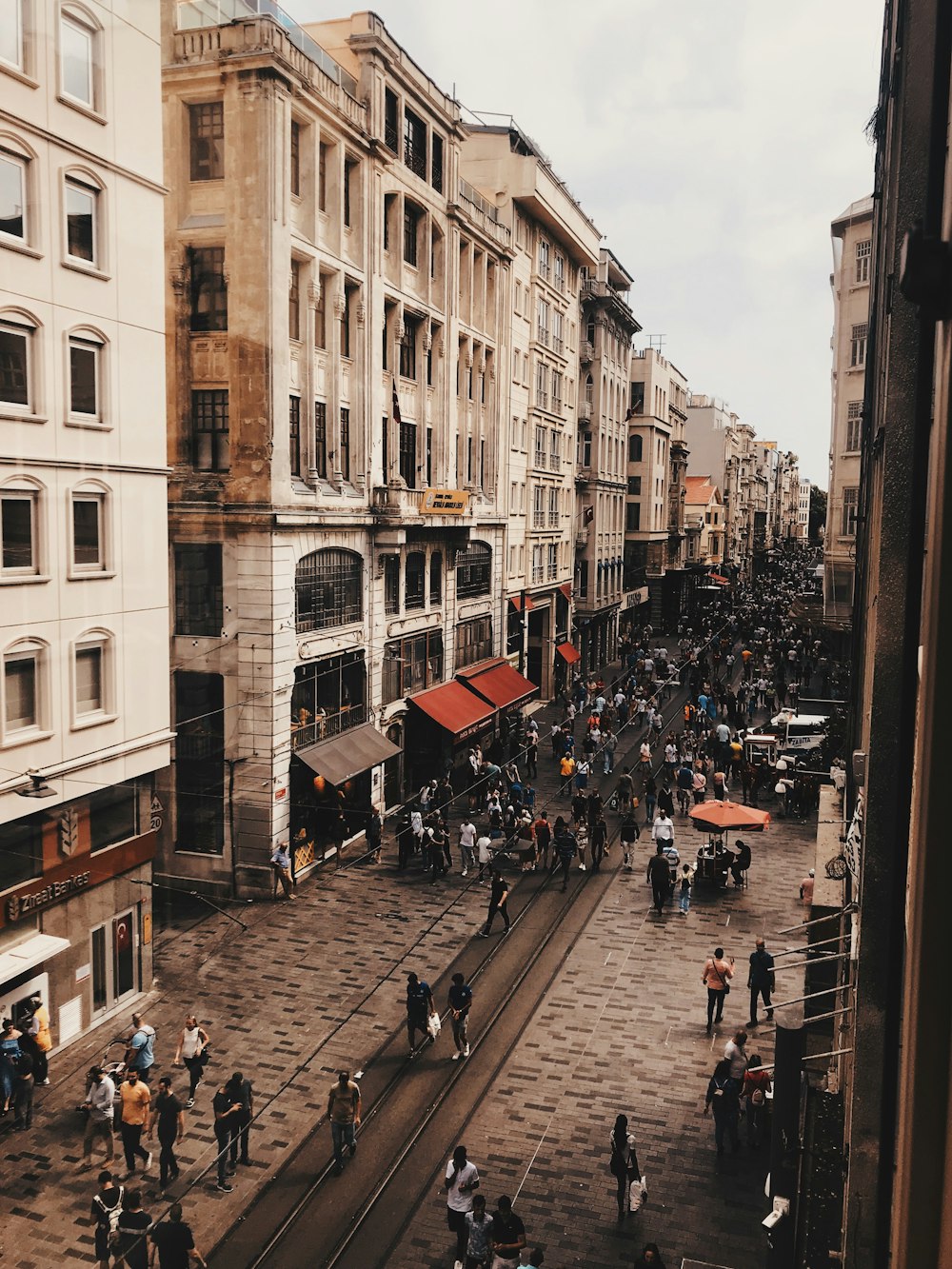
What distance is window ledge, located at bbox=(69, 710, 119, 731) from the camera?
40.8 feet

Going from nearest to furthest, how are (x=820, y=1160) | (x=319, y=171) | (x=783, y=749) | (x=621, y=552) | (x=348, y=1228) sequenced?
(x=820, y=1160) < (x=348, y=1228) < (x=319, y=171) < (x=783, y=749) < (x=621, y=552)

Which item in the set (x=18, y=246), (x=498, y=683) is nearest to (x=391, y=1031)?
(x=18, y=246)

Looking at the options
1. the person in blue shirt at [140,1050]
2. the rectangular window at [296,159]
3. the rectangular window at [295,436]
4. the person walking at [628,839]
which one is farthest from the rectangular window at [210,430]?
the person walking at [628,839]

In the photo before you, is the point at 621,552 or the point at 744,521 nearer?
the point at 621,552

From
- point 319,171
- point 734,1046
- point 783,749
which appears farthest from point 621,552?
point 734,1046

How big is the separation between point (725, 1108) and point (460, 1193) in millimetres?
3795

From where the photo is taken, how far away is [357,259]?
2616 cm

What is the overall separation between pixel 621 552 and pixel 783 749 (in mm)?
33198

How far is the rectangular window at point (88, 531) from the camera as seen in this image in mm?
11953

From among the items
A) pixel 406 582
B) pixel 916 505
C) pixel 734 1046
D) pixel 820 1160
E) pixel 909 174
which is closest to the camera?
pixel 916 505

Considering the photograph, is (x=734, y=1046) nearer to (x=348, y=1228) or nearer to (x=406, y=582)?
(x=348, y=1228)

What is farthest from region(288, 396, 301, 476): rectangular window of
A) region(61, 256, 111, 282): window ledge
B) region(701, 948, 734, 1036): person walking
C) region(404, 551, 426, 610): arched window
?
region(701, 948, 734, 1036): person walking

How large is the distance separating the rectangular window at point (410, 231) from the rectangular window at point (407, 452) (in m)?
4.75

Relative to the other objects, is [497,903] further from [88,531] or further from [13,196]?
[13,196]
